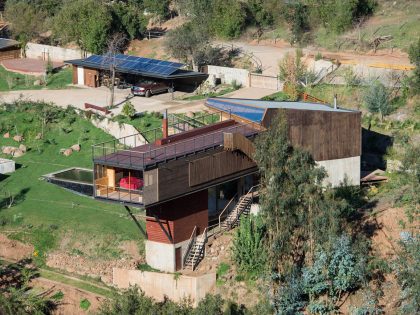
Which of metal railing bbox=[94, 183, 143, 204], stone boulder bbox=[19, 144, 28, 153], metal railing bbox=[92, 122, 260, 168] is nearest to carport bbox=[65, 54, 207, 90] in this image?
stone boulder bbox=[19, 144, 28, 153]

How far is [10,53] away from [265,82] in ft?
81.6

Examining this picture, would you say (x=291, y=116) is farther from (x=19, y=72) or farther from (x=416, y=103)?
(x=19, y=72)

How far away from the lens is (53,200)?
56469mm

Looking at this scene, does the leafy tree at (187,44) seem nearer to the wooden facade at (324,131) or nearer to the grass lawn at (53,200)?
the grass lawn at (53,200)

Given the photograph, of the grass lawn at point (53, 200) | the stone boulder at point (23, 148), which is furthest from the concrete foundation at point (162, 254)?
the stone boulder at point (23, 148)

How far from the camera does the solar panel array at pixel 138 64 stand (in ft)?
236

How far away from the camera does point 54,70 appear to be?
81250mm

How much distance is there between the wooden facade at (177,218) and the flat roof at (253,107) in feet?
17.3

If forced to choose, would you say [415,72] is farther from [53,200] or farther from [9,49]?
[9,49]

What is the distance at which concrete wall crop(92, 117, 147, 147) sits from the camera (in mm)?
61688

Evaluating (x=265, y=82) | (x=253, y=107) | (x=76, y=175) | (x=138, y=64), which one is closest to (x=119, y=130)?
(x=76, y=175)

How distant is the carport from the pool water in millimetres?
12950

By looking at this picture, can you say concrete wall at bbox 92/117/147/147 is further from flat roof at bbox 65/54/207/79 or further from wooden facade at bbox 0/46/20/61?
wooden facade at bbox 0/46/20/61

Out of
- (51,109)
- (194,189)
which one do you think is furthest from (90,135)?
(194,189)
